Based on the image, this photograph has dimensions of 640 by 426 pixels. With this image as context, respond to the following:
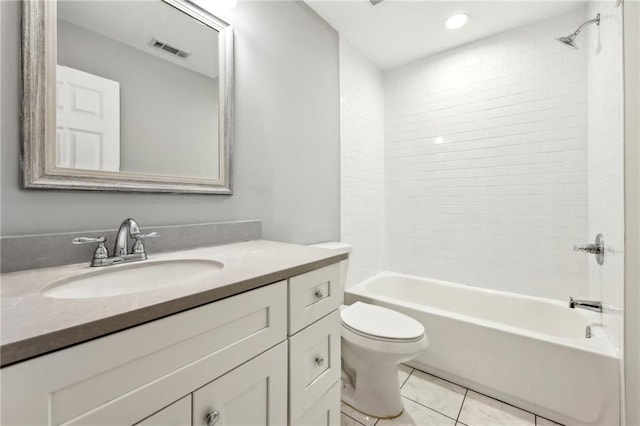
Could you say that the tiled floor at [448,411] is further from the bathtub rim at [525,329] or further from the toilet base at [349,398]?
the bathtub rim at [525,329]

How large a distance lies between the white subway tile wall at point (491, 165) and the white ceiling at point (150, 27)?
48.6 inches

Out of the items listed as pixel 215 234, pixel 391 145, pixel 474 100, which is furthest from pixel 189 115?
pixel 474 100

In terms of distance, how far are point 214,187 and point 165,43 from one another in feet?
2.16

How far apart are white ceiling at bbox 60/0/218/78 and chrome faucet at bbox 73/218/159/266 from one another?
0.74m

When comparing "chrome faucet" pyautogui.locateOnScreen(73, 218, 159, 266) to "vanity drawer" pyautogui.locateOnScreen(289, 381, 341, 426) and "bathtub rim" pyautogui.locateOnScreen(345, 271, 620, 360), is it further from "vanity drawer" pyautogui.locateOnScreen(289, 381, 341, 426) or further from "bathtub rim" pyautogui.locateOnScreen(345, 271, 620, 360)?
"bathtub rim" pyautogui.locateOnScreen(345, 271, 620, 360)

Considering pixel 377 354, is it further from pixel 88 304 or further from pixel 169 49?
pixel 169 49

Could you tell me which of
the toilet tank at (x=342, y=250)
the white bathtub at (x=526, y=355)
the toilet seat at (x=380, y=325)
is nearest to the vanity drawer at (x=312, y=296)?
the toilet seat at (x=380, y=325)

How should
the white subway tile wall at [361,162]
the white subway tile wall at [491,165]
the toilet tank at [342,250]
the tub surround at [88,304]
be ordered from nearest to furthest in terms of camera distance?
1. the tub surround at [88,304]
2. the toilet tank at [342,250]
3. the white subway tile wall at [491,165]
4. the white subway tile wall at [361,162]

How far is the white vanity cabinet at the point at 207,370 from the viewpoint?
1.43 feet

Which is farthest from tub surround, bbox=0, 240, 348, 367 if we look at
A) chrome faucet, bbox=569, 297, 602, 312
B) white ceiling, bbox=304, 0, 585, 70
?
white ceiling, bbox=304, 0, 585, 70

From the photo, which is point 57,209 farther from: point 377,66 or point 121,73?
point 377,66

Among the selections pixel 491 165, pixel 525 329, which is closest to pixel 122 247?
pixel 525 329

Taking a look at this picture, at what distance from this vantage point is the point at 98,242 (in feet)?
2.96

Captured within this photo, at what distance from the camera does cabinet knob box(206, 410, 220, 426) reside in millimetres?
640
